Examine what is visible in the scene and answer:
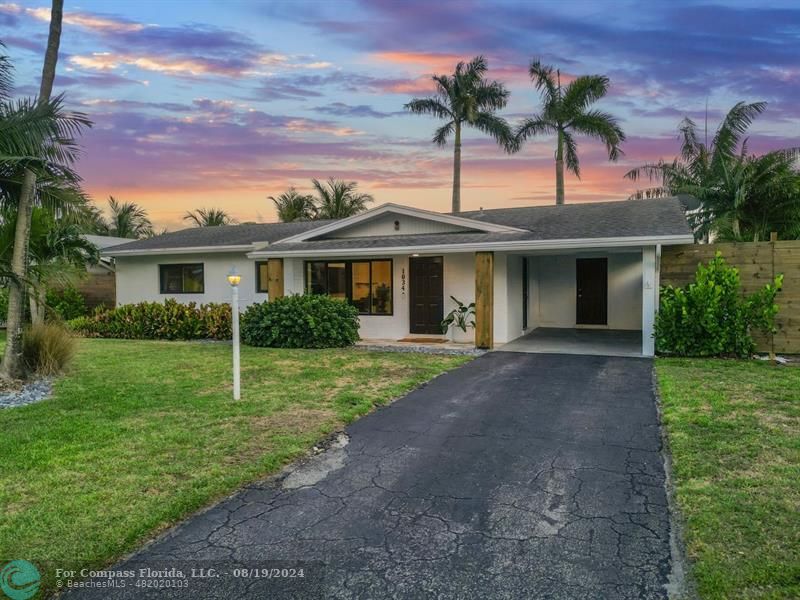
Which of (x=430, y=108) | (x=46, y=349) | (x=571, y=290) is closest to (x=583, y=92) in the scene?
(x=430, y=108)

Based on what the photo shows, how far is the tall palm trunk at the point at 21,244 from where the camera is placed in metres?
8.06

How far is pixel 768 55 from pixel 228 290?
54.5 feet

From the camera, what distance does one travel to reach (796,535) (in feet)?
10.8

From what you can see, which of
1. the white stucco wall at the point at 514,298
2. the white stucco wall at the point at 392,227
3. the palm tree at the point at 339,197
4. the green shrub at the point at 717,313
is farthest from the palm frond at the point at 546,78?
the green shrub at the point at 717,313

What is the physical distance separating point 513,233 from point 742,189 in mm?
8797

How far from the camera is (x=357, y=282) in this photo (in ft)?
47.5

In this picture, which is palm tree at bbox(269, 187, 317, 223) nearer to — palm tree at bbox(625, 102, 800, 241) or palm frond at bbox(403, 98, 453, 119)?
palm frond at bbox(403, 98, 453, 119)

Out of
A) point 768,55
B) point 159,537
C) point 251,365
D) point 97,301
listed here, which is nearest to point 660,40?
point 768,55

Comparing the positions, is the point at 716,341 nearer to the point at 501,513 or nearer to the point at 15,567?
the point at 501,513

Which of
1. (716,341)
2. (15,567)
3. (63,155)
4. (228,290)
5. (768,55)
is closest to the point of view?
(15,567)

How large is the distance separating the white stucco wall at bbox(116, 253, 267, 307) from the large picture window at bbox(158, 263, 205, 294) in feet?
0.42

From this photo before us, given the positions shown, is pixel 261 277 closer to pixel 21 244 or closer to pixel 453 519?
pixel 21 244

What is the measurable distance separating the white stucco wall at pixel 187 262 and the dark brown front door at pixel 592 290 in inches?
368

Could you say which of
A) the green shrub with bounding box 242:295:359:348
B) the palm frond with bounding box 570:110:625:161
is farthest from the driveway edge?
the palm frond with bounding box 570:110:625:161
